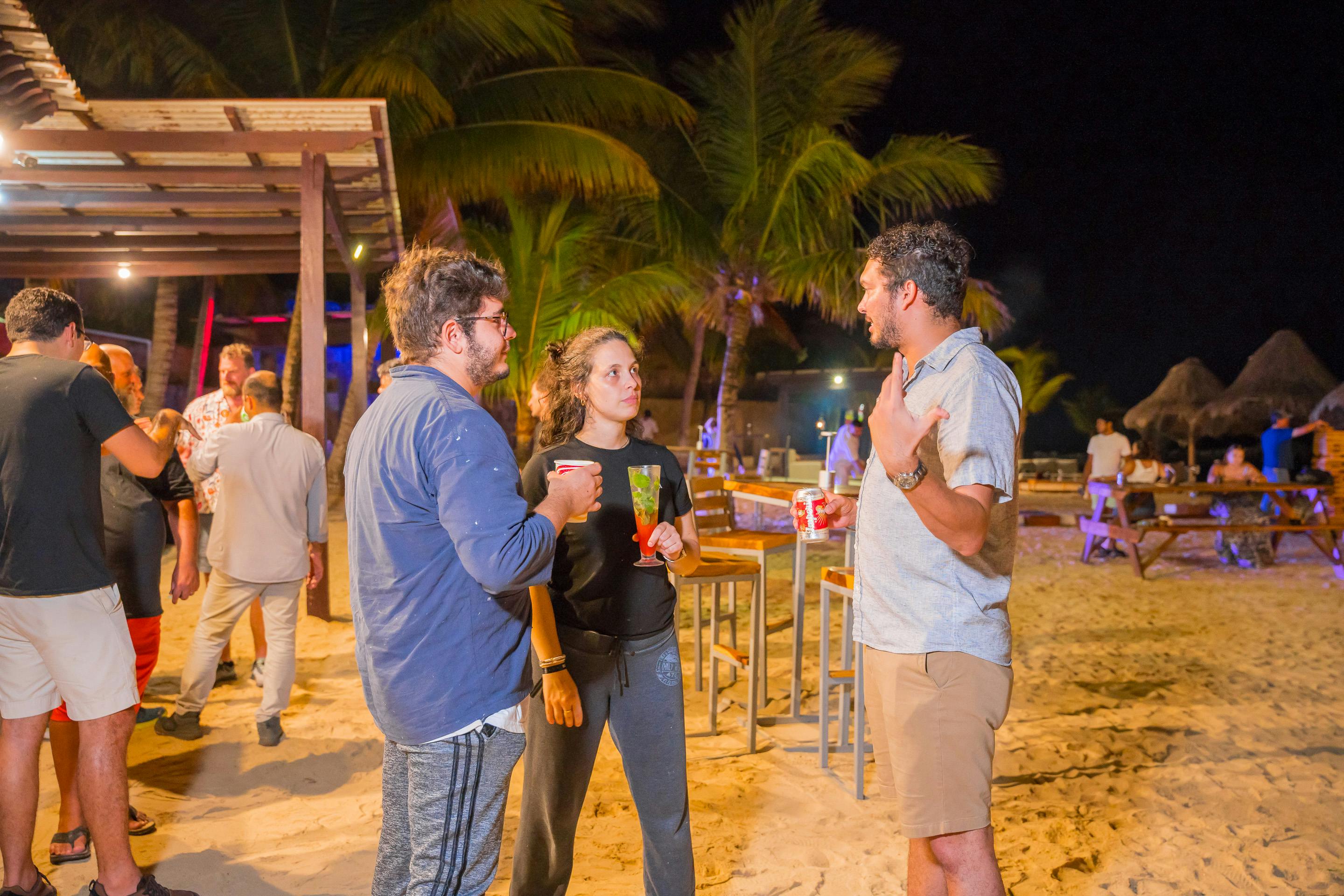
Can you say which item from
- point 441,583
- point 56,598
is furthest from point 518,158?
point 441,583

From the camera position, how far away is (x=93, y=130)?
512 centimetres

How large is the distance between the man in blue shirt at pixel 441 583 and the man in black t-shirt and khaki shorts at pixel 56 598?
1.37 meters

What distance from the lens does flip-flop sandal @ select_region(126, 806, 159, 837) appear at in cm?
336

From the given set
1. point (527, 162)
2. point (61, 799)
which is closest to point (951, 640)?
point (61, 799)

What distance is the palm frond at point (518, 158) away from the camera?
10758 millimetres

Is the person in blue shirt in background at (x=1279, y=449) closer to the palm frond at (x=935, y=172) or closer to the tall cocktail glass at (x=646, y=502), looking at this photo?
the palm frond at (x=935, y=172)

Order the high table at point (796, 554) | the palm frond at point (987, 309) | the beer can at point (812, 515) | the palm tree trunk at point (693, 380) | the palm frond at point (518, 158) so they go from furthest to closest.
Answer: the palm tree trunk at point (693, 380) → the palm frond at point (987, 309) → the palm frond at point (518, 158) → the high table at point (796, 554) → the beer can at point (812, 515)

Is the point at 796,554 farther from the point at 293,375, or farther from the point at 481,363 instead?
the point at 293,375

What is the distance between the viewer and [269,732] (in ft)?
14.2

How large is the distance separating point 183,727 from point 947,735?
4076 millimetres

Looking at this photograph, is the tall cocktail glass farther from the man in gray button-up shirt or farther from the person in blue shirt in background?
the person in blue shirt in background

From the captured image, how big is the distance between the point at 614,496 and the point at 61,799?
263cm

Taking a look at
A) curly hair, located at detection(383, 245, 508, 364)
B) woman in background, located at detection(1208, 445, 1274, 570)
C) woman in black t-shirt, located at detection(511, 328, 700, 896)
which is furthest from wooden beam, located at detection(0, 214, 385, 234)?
woman in background, located at detection(1208, 445, 1274, 570)

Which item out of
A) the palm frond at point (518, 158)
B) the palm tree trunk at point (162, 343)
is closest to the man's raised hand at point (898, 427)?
the palm frond at point (518, 158)
